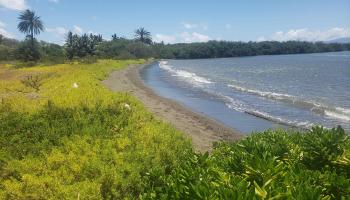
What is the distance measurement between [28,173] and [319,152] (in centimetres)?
560

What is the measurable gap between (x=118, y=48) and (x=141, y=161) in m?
112

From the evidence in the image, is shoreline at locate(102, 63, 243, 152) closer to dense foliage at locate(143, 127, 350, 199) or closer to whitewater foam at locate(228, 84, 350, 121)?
whitewater foam at locate(228, 84, 350, 121)

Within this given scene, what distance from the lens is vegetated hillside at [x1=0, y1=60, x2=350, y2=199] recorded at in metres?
3.82

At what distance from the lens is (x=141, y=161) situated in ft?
27.5

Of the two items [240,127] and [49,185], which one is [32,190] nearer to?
[49,185]

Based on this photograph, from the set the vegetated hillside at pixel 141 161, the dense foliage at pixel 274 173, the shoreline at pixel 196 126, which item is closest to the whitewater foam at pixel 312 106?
the shoreline at pixel 196 126

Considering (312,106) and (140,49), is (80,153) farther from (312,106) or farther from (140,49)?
(140,49)

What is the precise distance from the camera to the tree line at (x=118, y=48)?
243 ft

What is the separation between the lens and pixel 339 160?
450 centimetres

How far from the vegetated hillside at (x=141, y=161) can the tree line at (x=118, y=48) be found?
189ft

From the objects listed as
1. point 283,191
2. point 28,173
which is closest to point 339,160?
point 283,191

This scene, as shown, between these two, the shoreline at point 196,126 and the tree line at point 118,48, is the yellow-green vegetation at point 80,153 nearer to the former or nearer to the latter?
the shoreline at point 196,126

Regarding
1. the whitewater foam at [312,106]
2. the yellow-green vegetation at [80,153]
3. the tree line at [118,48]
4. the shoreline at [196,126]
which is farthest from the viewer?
the tree line at [118,48]

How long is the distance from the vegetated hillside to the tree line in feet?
189
